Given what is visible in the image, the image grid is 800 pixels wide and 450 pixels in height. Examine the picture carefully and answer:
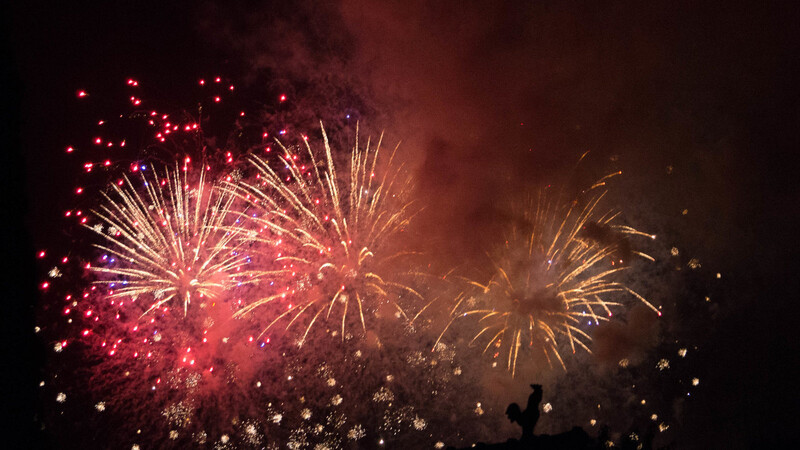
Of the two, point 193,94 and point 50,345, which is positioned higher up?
point 193,94

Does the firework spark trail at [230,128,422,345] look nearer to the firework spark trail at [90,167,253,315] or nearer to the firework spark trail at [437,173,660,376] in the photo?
the firework spark trail at [90,167,253,315]

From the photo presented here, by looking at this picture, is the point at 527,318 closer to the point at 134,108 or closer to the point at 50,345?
the point at 134,108

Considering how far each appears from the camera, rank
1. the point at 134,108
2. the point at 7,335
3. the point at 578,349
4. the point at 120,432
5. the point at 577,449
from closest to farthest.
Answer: the point at 7,335, the point at 577,449, the point at 134,108, the point at 120,432, the point at 578,349

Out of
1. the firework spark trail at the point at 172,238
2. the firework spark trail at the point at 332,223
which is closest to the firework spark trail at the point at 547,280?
the firework spark trail at the point at 332,223

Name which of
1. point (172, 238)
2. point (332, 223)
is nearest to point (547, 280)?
point (332, 223)

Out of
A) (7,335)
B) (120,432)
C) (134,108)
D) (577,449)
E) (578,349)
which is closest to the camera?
(7,335)

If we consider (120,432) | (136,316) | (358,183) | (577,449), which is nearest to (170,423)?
(120,432)

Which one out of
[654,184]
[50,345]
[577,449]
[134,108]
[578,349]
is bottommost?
[577,449]
